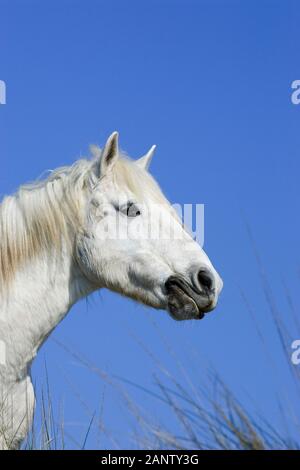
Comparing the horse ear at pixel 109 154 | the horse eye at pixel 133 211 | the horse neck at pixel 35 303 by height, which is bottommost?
the horse neck at pixel 35 303

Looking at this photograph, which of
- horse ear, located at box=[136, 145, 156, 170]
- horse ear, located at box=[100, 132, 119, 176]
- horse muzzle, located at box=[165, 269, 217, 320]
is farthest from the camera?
horse ear, located at box=[136, 145, 156, 170]

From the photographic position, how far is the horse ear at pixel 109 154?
675cm

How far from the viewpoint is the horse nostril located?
20.3ft

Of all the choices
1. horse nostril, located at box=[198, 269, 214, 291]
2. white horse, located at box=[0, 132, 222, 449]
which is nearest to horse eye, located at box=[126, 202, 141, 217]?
white horse, located at box=[0, 132, 222, 449]

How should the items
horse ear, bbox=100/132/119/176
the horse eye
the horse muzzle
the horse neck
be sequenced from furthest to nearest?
horse ear, bbox=100/132/119/176 → the horse eye → the horse muzzle → the horse neck

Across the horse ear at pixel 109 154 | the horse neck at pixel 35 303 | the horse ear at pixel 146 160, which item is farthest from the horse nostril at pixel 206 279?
the horse ear at pixel 146 160

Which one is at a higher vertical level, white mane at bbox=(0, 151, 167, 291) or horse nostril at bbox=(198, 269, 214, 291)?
white mane at bbox=(0, 151, 167, 291)

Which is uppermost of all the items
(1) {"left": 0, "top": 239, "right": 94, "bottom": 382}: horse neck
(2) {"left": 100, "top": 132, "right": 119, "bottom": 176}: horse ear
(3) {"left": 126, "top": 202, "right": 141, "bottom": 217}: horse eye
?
(2) {"left": 100, "top": 132, "right": 119, "bottom": 176}: horse ear

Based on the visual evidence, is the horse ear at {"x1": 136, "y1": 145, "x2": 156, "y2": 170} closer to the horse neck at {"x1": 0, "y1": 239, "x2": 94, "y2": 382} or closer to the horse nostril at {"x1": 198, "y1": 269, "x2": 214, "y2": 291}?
the horse neck at {"x1": 0, "y1": 239, "x2": 94, "y2": 382}

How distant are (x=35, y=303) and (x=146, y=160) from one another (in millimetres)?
1970

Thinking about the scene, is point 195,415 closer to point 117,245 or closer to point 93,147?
point 117,245

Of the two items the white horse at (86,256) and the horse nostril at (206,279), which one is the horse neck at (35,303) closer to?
the white horse at (86,256)

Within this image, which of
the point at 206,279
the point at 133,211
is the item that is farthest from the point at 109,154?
the point at 206,279

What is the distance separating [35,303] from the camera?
20.6ft
